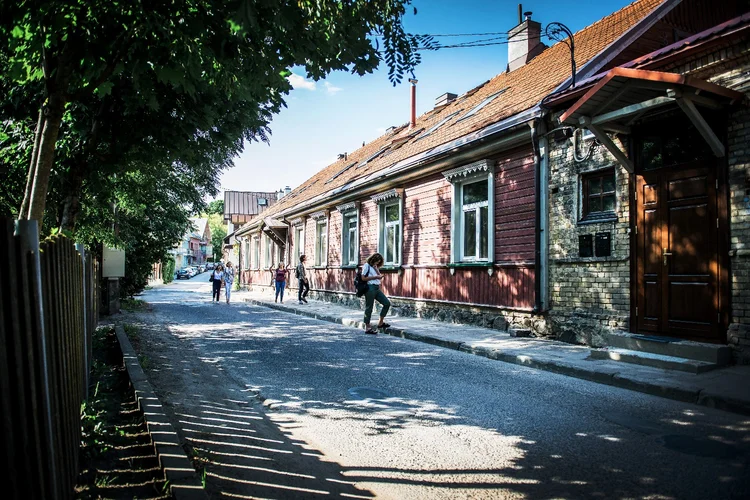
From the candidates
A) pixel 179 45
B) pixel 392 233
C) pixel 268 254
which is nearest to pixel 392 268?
pixel 392 233

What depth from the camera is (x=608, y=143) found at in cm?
813

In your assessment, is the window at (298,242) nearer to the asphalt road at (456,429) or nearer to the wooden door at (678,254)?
the asphalt road at (456,429)

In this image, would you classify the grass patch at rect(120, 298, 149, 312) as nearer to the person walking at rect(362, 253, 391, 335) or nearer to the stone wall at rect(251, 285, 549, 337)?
the stone wall at rect(251, 285, 549, 337)

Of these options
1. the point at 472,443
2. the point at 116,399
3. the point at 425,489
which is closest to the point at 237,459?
the point at 425,489

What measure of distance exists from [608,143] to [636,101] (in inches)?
28.7

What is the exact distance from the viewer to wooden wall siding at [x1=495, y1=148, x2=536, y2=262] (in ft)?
33.9

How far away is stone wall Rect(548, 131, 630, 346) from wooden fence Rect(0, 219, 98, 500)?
8.08 meters

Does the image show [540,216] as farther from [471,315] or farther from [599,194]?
[471,315]

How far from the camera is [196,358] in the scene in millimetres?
8383

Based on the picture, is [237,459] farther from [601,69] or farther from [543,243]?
[601,69]

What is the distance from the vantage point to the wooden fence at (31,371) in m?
1.94

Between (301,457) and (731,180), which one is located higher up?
(731,180)

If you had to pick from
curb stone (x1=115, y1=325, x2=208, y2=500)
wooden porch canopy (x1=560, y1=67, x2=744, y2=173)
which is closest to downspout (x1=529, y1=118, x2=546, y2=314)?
wooden porch canopy (x1=560, y1=67, x2=744, y2=173)

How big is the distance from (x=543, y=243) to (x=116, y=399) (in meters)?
7.65
